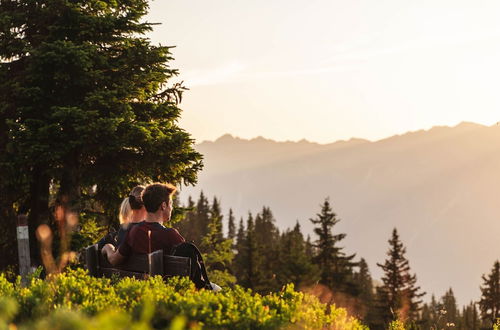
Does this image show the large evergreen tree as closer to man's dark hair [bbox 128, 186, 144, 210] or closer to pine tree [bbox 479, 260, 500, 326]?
man's dark hair [bbox 128, 186, 144, 210]

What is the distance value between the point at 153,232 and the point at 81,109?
316 inches

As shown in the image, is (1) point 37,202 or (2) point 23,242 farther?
(1) point 37,202

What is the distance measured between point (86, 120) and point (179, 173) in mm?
3570

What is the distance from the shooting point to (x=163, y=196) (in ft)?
21.2

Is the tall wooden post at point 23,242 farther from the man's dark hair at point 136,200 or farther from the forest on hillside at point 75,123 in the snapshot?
the man's dark hair at point 136,200

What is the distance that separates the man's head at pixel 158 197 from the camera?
21.1ft

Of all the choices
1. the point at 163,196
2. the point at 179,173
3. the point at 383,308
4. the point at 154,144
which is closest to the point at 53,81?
the point at 154,144

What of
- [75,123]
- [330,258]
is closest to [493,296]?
[330,258]

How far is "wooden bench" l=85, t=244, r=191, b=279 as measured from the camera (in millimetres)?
5707

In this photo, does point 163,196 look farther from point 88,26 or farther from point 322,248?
point 322,248

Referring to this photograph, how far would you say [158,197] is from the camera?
646cm

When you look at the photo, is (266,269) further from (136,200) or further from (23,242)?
(136,200)

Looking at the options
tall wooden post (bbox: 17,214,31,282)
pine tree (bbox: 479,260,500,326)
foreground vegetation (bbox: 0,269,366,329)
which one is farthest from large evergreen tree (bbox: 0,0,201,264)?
pine tree (bbox: 479,260,500,326)

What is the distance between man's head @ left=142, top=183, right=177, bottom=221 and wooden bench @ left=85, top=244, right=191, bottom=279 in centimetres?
57
